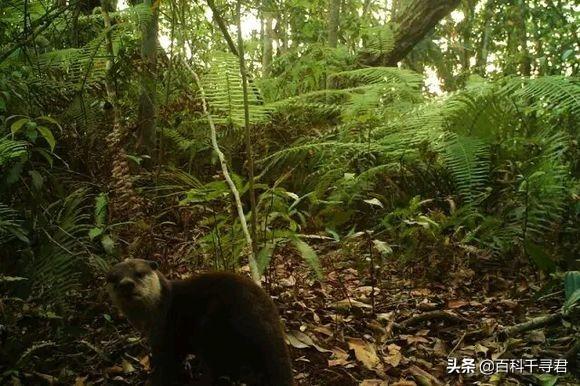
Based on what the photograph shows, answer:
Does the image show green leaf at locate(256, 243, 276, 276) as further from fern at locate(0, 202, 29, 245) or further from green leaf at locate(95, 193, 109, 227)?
fern at locate(0, 202, 29, 245)

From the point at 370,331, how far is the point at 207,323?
1138 millimetres

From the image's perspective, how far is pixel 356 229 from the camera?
5.11 m

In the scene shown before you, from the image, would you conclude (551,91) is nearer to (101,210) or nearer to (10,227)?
(101,210)

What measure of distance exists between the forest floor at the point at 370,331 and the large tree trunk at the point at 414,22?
412cm

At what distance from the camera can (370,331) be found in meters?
3.51

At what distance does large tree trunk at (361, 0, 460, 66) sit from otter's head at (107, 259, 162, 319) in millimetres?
5418

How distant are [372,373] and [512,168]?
268 centimetres

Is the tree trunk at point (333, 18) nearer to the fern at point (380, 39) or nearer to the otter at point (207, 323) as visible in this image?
the fern at point (380, 39)

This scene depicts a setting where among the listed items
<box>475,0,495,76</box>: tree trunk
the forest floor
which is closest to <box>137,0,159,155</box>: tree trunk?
the forest floor

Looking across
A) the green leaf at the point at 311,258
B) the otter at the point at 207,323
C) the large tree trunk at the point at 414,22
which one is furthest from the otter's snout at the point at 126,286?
the large tree trunk at the point at 414,22

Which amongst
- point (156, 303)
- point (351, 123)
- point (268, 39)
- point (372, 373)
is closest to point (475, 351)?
point (372, 373)

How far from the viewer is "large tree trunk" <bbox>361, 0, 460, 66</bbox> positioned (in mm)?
7312

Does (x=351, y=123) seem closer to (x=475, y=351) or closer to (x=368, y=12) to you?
(x=475, y=351)

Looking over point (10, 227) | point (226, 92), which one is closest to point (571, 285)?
point (226, 92)
